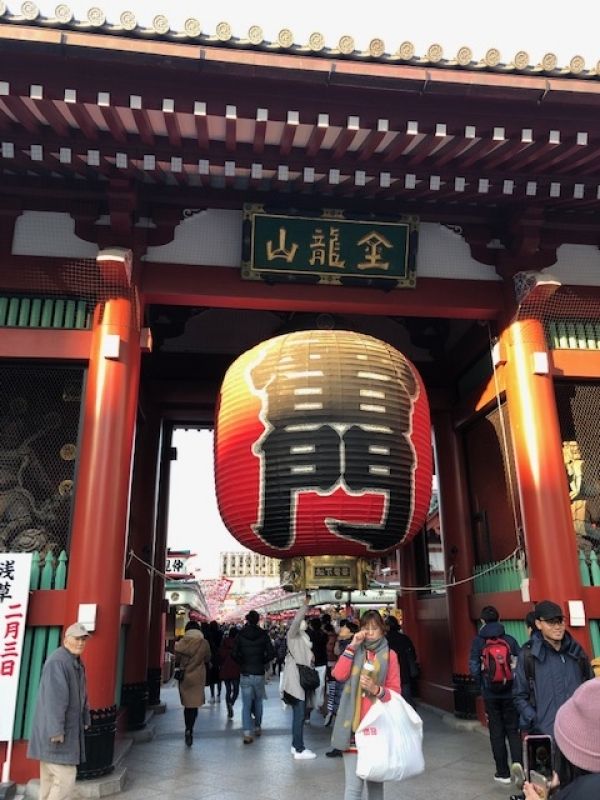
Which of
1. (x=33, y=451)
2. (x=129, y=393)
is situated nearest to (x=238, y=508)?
(x=129, y=393)

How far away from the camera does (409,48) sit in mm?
5367

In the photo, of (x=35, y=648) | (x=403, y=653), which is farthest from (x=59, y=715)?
(x=403, y=653)

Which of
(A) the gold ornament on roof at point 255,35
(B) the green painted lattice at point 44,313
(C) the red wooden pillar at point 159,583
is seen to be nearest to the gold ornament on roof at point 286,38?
(A) the gold ornament on roof at point 255,35

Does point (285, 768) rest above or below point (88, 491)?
below

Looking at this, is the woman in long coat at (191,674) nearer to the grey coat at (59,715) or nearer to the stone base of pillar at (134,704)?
the stone base of pillar at (134,704)

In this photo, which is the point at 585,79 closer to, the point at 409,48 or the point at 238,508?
the point at 409,48

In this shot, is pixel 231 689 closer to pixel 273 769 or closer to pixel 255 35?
pixel 273 769

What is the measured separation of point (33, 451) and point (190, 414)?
133 inches

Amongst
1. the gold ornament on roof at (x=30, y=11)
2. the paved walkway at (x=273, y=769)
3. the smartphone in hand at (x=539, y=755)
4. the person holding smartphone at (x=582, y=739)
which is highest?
the gold ornament on roof at (x=30, y=11)

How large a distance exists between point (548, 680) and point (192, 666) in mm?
5041

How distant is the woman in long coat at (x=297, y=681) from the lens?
6.45 metres

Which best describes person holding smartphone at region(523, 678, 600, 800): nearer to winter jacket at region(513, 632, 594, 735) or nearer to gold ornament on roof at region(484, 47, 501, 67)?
winter jacket at region(513, 632, 594, 735)

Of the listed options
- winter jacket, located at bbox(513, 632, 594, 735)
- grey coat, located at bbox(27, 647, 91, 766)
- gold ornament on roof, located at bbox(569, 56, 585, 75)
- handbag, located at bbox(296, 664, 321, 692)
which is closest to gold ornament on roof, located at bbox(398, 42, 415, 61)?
gold ornament on roof, located at bbox(569, 56, 585, 75)

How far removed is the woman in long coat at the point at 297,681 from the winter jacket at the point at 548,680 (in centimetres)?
284
